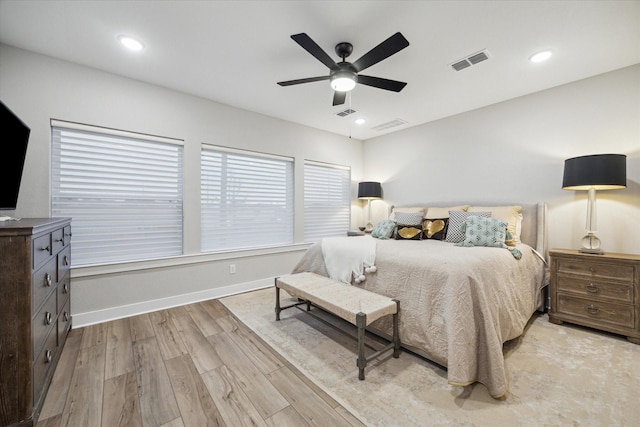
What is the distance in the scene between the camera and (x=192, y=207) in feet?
10.6

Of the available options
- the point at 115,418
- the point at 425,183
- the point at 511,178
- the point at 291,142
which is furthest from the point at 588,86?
the point at 115,418

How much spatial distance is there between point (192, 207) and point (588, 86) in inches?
184

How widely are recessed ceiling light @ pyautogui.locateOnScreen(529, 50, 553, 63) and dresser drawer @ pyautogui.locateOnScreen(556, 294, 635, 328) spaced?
2296 mm

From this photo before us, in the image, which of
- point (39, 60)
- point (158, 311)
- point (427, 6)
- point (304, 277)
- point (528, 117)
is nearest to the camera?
point (427, 6)

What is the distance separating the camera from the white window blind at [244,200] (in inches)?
135

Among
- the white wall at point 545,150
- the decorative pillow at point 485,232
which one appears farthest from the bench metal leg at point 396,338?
the white wall at point 545,150

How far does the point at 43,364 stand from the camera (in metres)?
1.54

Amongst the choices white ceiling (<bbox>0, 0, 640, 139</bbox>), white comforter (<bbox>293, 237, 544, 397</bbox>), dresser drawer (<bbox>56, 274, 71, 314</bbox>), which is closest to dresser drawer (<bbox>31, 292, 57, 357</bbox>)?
dresser drawer (<bbox>56, 274, 71, 314</bbox>)

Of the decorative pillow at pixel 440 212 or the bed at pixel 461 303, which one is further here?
the decorative pillow at pixel 440 212

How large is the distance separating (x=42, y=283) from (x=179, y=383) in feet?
3.39

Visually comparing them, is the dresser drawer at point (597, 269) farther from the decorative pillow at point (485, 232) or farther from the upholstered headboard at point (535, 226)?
the decorative pillow at point (485, 232)

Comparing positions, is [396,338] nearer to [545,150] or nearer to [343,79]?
[343,79]

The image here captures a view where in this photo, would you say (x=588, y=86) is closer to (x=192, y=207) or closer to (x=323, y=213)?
(x=323, y=213)

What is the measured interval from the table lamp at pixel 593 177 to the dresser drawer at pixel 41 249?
164 inches
